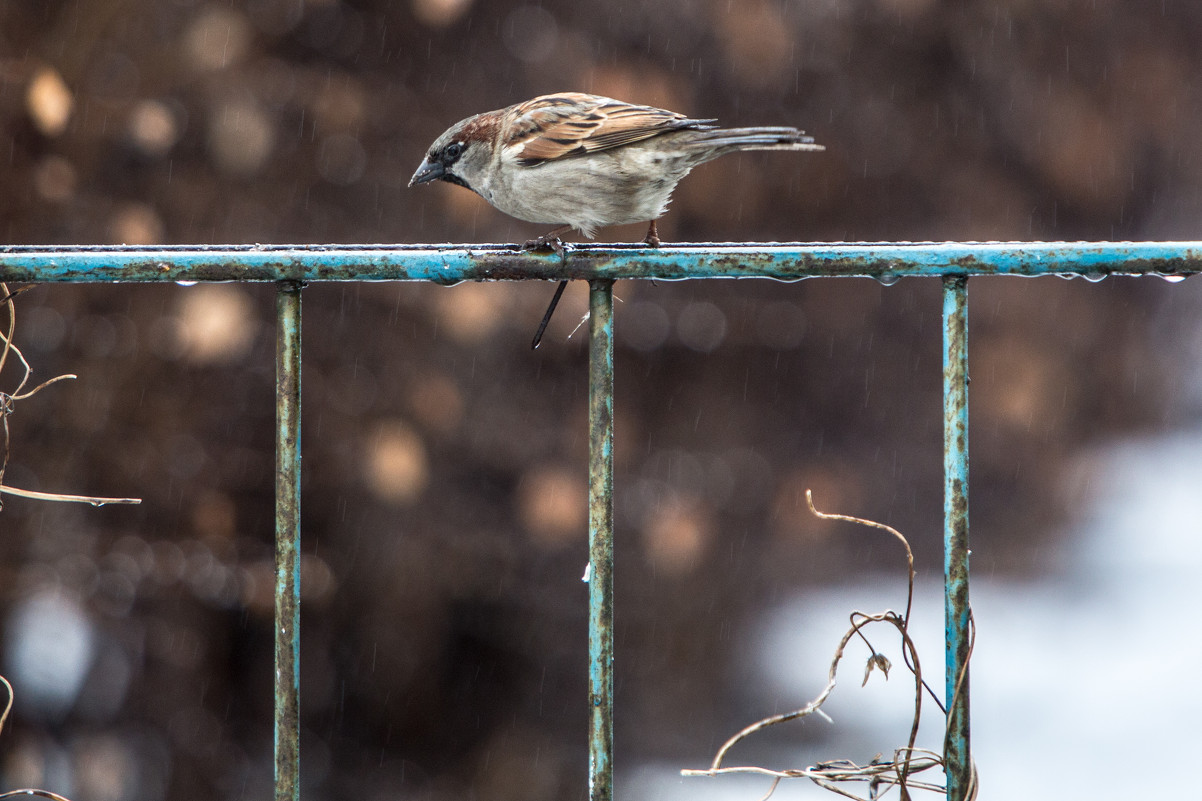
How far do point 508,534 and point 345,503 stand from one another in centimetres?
60

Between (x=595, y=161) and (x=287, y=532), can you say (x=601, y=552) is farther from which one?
(x=595, y=161)

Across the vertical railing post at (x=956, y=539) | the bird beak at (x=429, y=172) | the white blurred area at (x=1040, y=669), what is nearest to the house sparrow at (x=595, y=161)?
the bird beak at (x=429, y=172)

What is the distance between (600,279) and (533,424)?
8.81ft

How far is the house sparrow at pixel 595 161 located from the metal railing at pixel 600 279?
0.72 m

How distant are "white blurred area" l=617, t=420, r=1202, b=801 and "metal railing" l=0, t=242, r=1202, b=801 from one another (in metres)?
2.25

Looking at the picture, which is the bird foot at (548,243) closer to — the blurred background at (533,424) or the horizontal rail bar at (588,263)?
the horizontal rail bar at (588,263)

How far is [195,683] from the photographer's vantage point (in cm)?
372

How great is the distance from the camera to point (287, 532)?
1.40 m

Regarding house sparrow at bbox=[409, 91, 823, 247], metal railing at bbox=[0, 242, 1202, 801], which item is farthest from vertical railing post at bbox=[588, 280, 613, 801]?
house sparrow at bbox=[409, 91, 823, 247]

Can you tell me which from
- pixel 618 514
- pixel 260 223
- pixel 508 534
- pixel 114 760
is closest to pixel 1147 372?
pixel 618 514

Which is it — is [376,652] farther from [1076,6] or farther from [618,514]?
[1076,6]

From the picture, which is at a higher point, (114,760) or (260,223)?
(260,223)

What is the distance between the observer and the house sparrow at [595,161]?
2.17 m

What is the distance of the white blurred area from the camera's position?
3.54 metres
